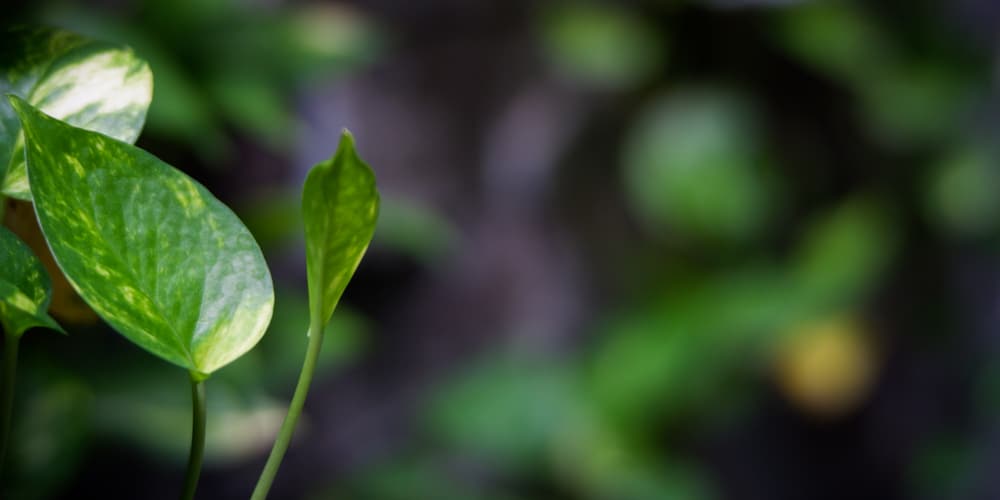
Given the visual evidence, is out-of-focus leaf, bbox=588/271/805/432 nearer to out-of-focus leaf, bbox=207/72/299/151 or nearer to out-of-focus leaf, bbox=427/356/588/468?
out-of-focus leaf, bbox=427/356/588/468

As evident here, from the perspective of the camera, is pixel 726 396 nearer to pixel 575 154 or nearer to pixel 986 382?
pixel 575 154

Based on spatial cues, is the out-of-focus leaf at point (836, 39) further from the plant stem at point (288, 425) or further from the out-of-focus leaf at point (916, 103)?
the plant stem at point (288, 425)

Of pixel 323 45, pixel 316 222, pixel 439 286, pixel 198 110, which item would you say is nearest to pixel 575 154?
pixel 439 286

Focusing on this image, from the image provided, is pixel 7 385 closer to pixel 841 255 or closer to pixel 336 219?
pixel 336 219

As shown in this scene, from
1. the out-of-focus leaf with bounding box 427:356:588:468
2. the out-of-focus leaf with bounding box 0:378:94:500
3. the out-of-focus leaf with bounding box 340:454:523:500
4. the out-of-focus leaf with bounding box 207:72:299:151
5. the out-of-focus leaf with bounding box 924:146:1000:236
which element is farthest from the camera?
the out-of-focus leaf with bounding box 924:146:1000:236

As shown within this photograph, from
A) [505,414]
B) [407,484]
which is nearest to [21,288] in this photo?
[407,484]

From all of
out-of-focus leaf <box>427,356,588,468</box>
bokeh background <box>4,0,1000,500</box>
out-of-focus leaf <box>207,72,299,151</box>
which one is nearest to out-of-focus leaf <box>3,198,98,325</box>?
out-of-focus leaf <box>207,72,299,151</box>
